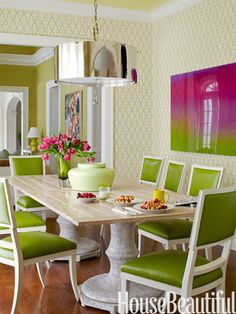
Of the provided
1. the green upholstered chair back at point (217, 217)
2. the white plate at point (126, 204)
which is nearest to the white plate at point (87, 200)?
the white plate at point (126, 204)

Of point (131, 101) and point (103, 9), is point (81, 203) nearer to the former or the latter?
point (131, 101)

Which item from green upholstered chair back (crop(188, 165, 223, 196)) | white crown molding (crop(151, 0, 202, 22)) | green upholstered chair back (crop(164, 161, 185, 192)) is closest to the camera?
green upholstered chair back (crop(188, 165, 223, 196))

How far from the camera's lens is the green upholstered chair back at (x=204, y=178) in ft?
12.1

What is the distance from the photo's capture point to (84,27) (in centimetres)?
580

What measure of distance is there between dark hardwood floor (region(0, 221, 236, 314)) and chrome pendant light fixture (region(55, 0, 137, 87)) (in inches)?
60.3

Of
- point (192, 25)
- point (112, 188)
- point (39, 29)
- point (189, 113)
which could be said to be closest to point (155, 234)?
point (112, 188)

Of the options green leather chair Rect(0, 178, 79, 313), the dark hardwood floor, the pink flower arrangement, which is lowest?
the dark hardwood floor

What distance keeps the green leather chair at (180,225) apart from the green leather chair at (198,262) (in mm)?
694

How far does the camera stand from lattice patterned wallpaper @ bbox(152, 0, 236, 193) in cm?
468

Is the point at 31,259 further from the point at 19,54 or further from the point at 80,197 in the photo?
the point at 19,54

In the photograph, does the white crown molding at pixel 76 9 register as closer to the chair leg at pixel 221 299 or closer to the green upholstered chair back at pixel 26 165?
the green upholstered chair back at pixel 26 165

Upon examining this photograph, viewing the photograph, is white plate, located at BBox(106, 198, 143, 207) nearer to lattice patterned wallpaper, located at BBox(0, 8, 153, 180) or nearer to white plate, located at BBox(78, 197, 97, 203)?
white plate, located at BBox(78, 197, 97, 203)

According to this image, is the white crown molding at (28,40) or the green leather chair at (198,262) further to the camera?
the white crown molding at (28,40)

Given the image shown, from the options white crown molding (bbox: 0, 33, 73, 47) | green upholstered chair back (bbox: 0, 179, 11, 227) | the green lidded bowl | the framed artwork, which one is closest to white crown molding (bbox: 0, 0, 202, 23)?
white crown molding (bbox: 0, 33, 73, 47)
